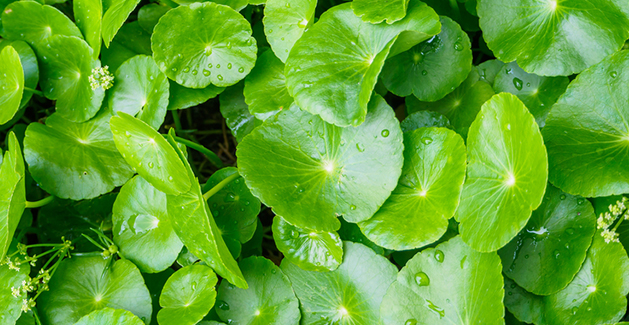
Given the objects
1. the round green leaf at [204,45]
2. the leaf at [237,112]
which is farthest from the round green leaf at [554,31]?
the leaf at [237,112]

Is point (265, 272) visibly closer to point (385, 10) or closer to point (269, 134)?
point (269, 134)

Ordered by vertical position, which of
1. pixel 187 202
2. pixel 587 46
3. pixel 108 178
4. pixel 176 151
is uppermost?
pixel 587 46

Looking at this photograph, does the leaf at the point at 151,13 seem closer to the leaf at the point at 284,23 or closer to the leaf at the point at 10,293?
the leaf at the point at 284,23

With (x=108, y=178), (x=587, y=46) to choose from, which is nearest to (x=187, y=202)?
(x=108, y=178)

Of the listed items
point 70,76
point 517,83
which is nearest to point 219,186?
point 70,76

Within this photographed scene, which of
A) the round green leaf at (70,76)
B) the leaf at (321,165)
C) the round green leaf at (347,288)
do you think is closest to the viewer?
the leaf at (321,165)

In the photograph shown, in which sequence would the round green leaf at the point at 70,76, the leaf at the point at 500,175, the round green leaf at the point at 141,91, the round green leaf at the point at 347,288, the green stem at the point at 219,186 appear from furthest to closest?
the round green leaf at the point at 70,76 → the round green leaf at the point at 141,91 → the green stem at the point at 219,186 → the round green leaf at the point at 347,288 → the leaf at the point at 500,175

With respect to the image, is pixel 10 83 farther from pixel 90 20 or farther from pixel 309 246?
pixel 309 246
